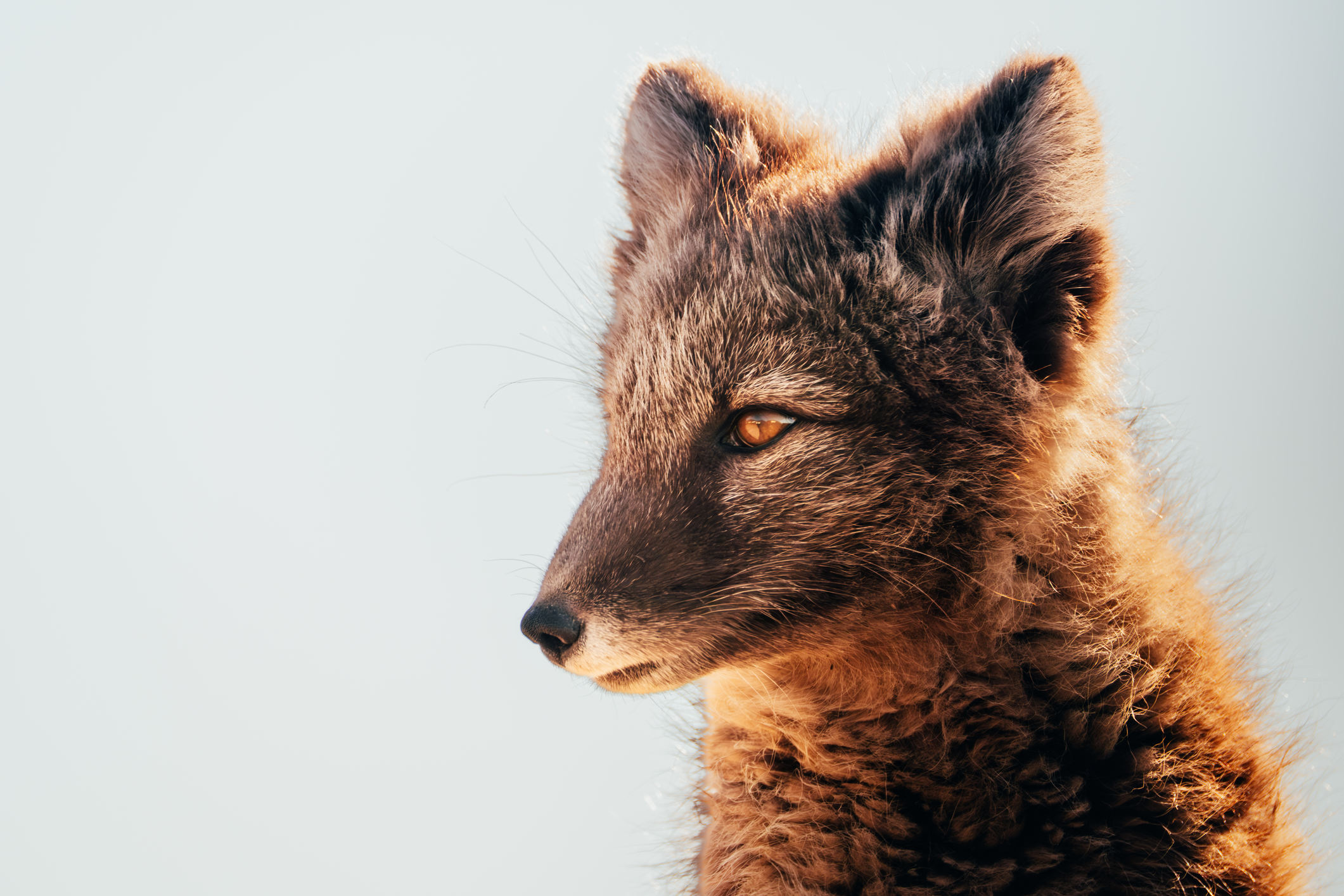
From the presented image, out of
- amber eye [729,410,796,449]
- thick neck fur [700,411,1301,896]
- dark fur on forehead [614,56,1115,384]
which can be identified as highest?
dark fur on forehead [614,56,1115,384]

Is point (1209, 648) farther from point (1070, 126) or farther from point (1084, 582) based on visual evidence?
point (1070, 126)

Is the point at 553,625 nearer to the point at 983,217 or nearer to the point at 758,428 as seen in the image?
the point at 758,428

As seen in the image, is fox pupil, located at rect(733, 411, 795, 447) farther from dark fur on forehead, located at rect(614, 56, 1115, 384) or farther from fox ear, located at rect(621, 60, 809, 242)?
fox ear, located at rect(621, 60, 809, 242)

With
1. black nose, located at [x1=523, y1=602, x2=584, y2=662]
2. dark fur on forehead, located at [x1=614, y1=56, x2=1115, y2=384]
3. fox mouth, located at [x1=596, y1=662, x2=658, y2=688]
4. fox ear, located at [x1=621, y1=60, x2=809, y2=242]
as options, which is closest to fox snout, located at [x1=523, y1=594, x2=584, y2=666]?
black nose, located at [x1=523, y1=602, x2=584, y2=662]

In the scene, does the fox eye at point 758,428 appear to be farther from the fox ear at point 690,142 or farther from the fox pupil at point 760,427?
the fox ear at point 690,142

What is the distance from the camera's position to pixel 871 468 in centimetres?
184

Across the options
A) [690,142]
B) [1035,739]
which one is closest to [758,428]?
[1035,739]

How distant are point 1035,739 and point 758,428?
0.72 metres

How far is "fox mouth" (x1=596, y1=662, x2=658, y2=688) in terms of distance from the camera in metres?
1.86

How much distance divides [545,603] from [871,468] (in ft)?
1.98

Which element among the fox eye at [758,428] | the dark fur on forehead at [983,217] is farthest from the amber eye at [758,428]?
the dark fur on forehead at [983,217]

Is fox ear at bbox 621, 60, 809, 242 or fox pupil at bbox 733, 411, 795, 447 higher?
fox ear at bbox 621, 60, 809, 242

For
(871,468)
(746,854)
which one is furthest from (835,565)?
(746,854)

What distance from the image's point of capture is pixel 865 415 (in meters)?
1.86
